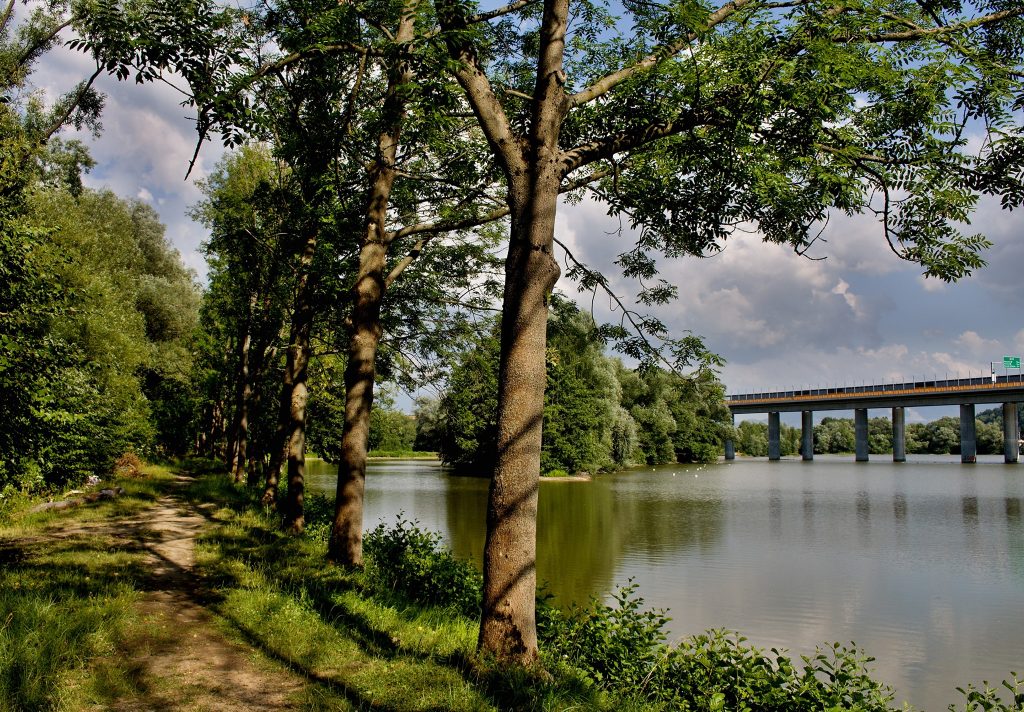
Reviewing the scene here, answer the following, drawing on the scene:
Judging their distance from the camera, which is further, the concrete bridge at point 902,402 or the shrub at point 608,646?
the concrete bridge at point 902,402

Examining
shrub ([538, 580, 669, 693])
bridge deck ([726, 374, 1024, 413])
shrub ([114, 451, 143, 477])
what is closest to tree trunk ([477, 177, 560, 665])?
shrub ([538, 580, 669, 693])

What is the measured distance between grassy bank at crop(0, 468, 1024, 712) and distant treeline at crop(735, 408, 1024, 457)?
116116 mm

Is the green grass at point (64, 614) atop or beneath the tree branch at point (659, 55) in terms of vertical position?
beneath

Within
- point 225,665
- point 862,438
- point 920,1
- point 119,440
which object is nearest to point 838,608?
point 920,1

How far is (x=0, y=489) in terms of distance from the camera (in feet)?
29.1

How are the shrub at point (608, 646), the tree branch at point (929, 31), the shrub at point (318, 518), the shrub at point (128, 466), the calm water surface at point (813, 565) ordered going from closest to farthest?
the tree branch at point (929, 31) → the shrub at point (608, 646) → the calm water surface at point (813, 565) → the shrub at point (318, 518) → the shrub at point (128, 466)

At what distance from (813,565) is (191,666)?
1590 cm

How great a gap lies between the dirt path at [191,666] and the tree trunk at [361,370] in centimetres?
216

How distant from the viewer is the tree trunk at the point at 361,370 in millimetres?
9531

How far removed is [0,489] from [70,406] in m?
3.02

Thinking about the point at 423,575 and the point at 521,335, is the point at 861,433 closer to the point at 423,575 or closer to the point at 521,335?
the point at 423,575

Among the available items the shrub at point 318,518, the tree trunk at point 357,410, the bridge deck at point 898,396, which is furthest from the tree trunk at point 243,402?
the bridge deck at point 898,396

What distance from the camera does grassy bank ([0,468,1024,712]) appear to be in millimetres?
4719

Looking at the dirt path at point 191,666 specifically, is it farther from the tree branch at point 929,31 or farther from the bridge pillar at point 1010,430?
the bridge pillar at point 1010,430
